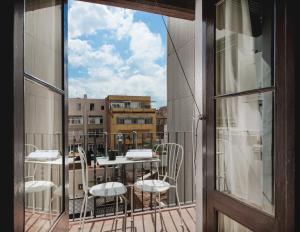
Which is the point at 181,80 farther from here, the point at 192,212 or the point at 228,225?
the point at 228,225

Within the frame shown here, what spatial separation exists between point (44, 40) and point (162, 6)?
1534 mm

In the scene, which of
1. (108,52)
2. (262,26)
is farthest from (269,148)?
(108,52)

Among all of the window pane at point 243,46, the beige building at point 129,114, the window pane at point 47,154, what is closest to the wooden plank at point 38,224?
the window pane at point 47,154

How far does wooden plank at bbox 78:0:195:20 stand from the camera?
7.13 feet

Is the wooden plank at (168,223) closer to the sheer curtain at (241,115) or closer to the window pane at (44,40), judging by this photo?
the sheer curtain at (241,115)

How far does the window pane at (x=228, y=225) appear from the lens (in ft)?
4.06

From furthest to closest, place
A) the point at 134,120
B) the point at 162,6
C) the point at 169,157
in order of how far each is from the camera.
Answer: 1. the point at 134,120
2. the point at 169,157
3. the point at 162,6

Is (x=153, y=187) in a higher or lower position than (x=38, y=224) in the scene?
lower

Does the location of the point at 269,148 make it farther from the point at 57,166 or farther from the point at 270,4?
the point at 57,166

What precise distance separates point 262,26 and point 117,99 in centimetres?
2406

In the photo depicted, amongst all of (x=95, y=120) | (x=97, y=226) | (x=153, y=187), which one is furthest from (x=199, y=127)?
(x=95, y=120)

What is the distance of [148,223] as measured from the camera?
8.32ft

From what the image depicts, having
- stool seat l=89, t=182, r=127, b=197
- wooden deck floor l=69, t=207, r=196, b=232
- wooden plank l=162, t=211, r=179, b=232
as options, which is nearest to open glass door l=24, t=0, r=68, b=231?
stool seat l=89, t=182, r=127, b=197

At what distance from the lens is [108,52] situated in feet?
54.7
